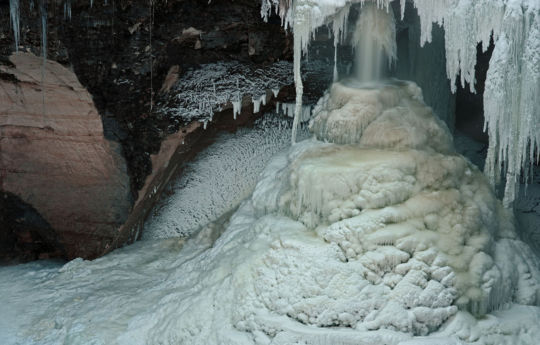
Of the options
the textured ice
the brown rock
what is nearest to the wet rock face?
the brown rock

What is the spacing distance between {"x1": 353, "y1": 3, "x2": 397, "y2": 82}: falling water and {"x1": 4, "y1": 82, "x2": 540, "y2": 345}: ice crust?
35 centimetres

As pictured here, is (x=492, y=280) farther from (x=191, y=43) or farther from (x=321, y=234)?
(x=191, y=43)

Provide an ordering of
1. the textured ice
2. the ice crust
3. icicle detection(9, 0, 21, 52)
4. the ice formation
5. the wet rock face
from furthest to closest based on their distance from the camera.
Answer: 1. the textured ice
2. the wet rock face
3. icicle detection(9, 0, 21, 52)
4. the ice crust
5. the ice formation

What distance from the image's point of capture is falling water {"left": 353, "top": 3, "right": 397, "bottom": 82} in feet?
18.7

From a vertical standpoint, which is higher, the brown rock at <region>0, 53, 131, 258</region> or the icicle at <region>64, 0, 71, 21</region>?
the icicle at <region>64, 0, 71, 21</region>

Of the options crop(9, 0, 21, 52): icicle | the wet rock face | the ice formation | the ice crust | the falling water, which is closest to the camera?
the ice formation

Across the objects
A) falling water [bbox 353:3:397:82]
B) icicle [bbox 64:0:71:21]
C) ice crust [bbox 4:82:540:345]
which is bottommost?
ice crust [bbox 4:82:540:345]

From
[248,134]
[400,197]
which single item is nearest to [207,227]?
[248,134]

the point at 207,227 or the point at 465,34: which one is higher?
the point at 465,34

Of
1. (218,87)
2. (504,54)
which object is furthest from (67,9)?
(504,54)

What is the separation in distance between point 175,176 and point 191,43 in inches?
60.7

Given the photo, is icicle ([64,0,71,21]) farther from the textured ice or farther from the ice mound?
the ice mound

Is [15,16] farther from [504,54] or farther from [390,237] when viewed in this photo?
[504,54]

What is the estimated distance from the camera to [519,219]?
5.97 m
